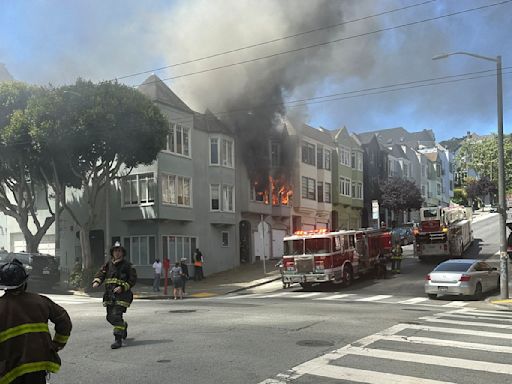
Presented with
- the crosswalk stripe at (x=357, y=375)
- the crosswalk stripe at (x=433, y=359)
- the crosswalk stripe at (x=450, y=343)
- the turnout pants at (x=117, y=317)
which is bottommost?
the crosswalk stripe at (x=450, y=343)

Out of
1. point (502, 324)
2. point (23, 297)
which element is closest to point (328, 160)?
point (502, 324)

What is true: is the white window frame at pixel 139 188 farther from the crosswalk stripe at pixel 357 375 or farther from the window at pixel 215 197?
the crosswalk stripe at pixel 357 375

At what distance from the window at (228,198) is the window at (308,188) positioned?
819 centimetres

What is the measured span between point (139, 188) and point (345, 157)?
2299cm

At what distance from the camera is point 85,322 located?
10656 millimetres

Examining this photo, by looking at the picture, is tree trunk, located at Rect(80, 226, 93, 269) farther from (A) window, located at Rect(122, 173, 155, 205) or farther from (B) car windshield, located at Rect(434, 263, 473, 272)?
(B) car windshield, located at Rect(434, 263, 473, 272)

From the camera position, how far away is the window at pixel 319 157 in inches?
1631

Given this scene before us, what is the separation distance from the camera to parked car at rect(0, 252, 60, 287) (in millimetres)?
22266

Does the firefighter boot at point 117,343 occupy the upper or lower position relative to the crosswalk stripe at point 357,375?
upper

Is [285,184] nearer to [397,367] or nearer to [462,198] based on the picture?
[397,367]

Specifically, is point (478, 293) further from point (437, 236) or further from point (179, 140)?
point (179, 140)

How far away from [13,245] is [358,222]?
91.9 ft

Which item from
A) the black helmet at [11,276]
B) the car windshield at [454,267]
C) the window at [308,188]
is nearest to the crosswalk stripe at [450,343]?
the black helmet at [11,276]

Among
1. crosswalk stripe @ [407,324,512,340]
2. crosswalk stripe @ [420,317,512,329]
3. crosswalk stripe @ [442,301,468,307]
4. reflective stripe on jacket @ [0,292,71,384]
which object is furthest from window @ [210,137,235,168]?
reflective stripe on jacket @ [0,292,71,384]
